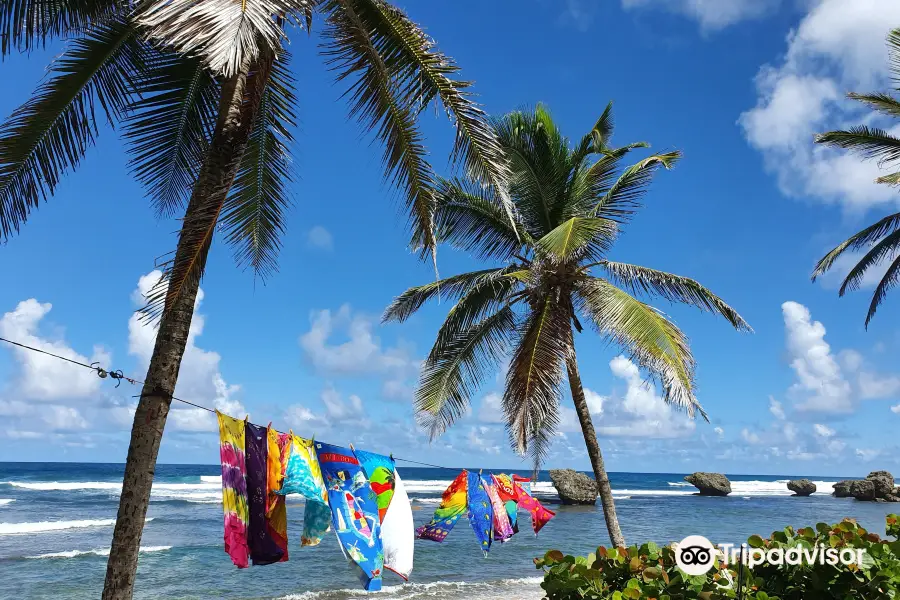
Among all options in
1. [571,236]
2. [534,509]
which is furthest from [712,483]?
[571,236]

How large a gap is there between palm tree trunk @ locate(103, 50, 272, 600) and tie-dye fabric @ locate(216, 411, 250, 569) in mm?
776

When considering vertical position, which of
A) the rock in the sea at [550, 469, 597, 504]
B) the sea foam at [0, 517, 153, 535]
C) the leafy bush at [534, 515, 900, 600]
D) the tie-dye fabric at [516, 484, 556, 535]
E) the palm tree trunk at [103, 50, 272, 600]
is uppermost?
the palm tree trunk at [103, 50, 272, 600]

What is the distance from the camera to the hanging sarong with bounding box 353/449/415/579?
6.58 metres

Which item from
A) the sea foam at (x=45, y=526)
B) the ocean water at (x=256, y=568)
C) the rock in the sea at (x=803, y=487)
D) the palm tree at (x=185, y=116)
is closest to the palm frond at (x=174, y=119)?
the palm tree at (x=185, y=116)

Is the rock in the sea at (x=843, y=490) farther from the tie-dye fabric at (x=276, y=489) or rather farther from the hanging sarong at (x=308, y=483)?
the tie-dye fabric at (x=276, y=489)

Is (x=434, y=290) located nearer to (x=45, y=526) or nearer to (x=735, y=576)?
(x=735, y=576)

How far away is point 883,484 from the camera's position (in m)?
44.6

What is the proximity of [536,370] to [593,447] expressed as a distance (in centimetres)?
200

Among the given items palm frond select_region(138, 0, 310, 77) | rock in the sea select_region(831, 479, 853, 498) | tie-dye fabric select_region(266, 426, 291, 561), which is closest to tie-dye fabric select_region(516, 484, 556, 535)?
tie-dye fabric select_region(266, 426, 291, 561)

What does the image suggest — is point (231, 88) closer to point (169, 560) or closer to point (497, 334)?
point (497, 334)

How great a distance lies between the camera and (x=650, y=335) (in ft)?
28.7

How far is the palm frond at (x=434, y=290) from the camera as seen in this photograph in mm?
10488

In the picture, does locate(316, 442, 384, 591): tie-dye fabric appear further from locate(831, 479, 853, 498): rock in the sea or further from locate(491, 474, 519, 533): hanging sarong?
locate(831, 479, 853, 498): rock in the sea

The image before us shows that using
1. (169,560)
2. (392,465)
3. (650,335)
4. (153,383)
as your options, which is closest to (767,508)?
(169,560)
